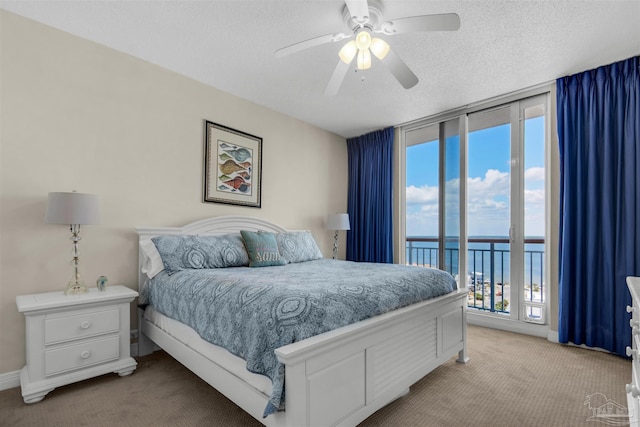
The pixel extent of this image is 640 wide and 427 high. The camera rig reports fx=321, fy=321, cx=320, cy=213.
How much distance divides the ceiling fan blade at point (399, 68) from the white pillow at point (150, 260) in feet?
7.41

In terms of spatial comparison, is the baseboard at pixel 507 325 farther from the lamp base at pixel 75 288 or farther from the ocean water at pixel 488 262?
the lamp base at pixel 75 288

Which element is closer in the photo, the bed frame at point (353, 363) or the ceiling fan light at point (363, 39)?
the bed frame at point (353, 363)

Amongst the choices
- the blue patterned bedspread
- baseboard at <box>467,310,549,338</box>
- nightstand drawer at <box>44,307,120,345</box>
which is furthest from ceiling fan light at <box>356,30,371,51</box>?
baseboard at <box>467,310,549,338</box>

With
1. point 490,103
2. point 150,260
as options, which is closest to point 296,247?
point 150,260

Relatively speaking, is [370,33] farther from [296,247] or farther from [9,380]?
[9,380]

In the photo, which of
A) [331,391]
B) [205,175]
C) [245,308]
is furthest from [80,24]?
[331,391]

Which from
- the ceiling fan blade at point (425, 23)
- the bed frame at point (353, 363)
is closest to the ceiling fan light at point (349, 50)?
the ceiling fan blade at point (425, 23)

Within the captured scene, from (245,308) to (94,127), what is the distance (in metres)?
2.13

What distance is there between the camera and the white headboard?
280 centimetres

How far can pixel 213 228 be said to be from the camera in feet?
10.8

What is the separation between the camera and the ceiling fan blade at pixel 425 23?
1.72 meters

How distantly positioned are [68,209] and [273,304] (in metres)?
1.68

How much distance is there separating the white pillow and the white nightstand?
0.24 m

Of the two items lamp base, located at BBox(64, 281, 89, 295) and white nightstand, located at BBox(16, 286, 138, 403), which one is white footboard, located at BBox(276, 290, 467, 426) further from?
lamp base, located at BBox(64, 281, 89, 295)
